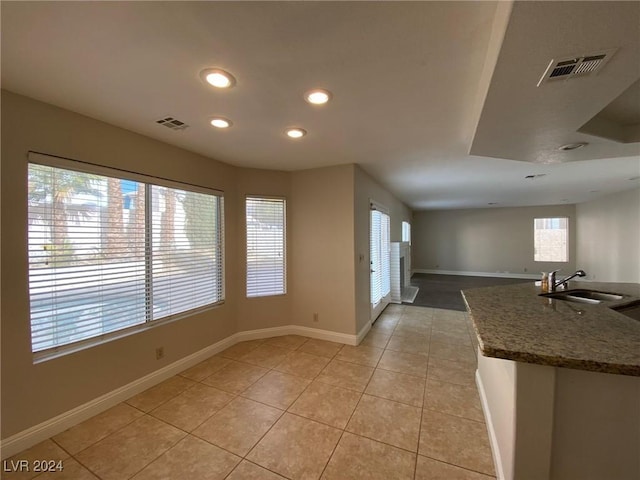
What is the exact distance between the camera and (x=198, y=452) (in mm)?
1702

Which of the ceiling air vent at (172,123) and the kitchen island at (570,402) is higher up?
the ceiling air vent at (172,123)

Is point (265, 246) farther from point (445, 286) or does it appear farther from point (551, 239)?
point (551, 239)

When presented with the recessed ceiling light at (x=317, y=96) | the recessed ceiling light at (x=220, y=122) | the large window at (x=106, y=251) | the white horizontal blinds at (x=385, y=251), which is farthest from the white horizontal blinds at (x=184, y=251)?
the white horizontal blinds at (x=385, y=251)

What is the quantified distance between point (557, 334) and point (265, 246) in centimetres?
313

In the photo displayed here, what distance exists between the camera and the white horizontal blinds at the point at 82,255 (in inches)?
71.1

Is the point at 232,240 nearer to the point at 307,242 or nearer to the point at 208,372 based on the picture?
the point at 307,242

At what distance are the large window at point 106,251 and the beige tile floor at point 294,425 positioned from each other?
0.79 metres

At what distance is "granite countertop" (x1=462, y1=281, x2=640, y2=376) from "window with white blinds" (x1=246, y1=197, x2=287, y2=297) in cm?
254

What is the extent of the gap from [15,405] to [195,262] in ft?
5.36

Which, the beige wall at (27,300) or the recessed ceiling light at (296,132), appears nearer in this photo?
the beige wall at (27,300)

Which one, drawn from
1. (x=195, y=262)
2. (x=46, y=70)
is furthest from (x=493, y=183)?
(x=46, y=70)

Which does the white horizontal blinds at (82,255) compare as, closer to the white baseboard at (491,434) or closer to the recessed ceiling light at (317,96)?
the recessed ceiling light at (317,96)

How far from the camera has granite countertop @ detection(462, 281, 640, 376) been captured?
0.99 meters

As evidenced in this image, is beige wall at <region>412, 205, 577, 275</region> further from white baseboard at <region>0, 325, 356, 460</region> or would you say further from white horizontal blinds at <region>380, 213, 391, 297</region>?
white baseboard at <region>0, 325, 356, 460</region>
